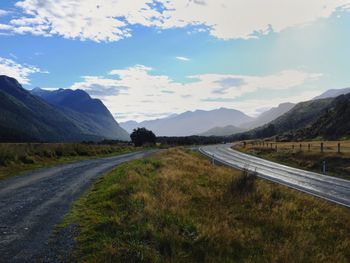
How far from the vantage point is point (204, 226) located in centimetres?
1055

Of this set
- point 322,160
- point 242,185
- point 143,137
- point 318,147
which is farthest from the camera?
point 143,137

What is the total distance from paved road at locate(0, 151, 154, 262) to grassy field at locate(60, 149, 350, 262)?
645 millimetres

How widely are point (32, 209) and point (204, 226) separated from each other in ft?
18.3

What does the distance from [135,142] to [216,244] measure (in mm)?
100861

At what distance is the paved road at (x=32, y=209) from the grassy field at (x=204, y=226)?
64 cm

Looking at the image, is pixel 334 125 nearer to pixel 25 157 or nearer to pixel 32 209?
pixel 25 157

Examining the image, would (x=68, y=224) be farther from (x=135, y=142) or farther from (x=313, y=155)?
(x=135, y=142)

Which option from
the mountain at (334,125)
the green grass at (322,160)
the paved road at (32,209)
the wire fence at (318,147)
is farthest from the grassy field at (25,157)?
the mountain at (334,125)

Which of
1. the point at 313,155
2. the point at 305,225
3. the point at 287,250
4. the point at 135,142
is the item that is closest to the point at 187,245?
the point at 287,250

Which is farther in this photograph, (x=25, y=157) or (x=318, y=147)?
(x=318, y=147)

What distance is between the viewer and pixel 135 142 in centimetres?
10975

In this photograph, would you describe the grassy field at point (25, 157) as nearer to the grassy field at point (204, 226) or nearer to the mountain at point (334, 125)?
the grassy field at point (204, 226)

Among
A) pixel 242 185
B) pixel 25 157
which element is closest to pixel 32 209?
pixel 242 185

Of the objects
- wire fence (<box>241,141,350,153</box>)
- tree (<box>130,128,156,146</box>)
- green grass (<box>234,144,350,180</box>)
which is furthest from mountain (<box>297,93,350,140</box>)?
green grass (<box>234,144,350,180</box>)
